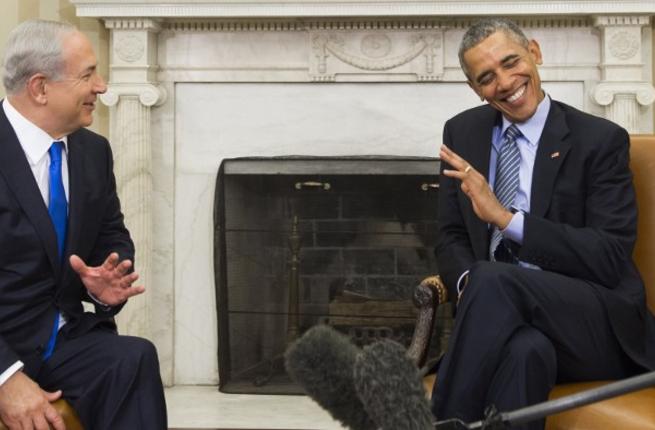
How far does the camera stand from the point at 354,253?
154 inches

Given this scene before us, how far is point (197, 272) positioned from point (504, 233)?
82.1 inches

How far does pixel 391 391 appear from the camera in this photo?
713 mm

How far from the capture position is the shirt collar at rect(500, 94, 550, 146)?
2.20 meters

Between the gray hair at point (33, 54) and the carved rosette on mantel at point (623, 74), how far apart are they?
2.34 m

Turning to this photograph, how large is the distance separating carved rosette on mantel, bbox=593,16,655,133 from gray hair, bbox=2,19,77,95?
2338 mm

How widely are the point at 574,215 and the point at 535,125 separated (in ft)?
0.79

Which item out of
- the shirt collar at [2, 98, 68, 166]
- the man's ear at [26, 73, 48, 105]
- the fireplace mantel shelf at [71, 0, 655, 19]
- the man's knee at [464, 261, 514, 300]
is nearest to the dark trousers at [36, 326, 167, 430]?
the shirt collar at [2, 98, 68, 166]

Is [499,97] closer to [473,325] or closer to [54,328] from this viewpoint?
[473,325]

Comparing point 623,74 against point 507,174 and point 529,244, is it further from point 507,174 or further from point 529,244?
point 529,244

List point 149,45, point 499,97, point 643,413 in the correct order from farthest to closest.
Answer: point 149,45
point 499,97
point 643,413

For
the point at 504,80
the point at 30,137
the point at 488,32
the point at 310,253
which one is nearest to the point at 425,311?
the point at 504,80

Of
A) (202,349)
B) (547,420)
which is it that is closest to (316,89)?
(202,349)

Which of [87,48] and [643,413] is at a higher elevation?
[87,48]

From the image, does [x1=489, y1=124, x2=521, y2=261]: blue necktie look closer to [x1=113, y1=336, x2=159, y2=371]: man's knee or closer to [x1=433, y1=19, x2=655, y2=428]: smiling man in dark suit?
[x1=433, y1=19, x2=655, y2=428]: smiling man in dark suit
